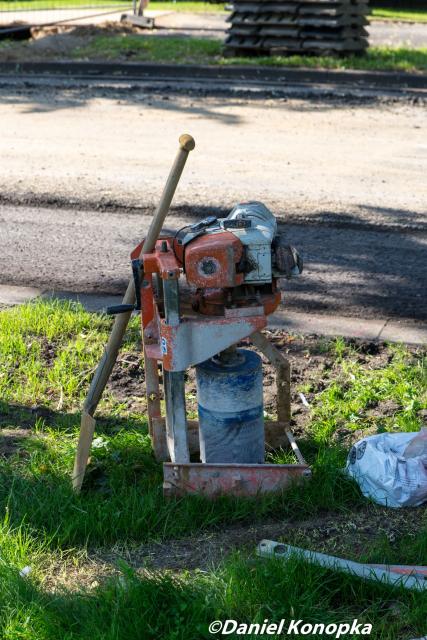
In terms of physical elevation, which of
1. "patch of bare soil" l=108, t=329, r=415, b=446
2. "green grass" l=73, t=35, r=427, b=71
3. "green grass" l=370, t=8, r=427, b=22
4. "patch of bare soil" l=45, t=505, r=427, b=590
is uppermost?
"green grass" l=370, t=8, r=427, b=22

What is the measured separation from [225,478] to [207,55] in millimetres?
12289

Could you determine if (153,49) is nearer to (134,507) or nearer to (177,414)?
(177,414)

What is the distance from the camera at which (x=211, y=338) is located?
350 centimetres

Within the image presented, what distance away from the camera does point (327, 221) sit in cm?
712

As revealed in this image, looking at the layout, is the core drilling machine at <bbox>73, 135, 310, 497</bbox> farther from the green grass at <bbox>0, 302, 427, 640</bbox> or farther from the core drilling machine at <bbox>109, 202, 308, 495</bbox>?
the green grass at <bbox>0, 302, 427, 640</bbox>

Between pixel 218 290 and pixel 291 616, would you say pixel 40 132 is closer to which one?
pixel 218 290

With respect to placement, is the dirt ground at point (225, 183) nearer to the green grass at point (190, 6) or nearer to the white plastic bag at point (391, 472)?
the white plastic bag at point (391, 472)

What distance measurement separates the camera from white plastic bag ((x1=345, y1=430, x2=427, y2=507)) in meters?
3.62

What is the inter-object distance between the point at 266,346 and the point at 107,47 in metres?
12.9

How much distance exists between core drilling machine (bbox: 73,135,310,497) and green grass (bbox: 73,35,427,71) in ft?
33.4

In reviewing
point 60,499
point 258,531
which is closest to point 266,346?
point 258,531

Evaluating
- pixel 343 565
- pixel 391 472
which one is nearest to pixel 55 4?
pixel 391 472

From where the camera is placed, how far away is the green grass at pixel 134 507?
2.97 metres

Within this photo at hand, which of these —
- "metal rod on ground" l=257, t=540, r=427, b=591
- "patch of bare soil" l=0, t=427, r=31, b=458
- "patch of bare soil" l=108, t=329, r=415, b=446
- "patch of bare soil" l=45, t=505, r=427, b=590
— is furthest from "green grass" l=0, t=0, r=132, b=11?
"metal rod on ground" l=257, t=540, r=427, b=591
